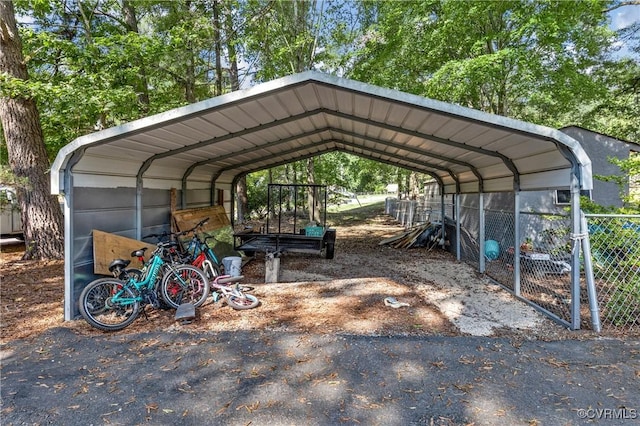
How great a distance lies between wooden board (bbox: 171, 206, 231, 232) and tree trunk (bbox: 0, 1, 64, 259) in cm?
273

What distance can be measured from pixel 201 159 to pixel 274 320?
447 cm

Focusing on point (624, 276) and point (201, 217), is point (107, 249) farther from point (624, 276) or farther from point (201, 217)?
point (624, 276)

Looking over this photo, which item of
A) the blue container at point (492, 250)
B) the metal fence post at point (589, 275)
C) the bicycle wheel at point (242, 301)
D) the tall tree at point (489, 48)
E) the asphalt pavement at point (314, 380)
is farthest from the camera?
the tall tree at point (489, 48)

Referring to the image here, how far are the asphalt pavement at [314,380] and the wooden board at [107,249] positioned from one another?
1.14 metres

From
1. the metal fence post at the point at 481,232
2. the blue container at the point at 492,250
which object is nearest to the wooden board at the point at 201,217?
the metal fence post at the point at 481,232

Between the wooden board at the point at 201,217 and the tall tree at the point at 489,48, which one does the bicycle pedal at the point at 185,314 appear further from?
the tall tree at the point at 489,48

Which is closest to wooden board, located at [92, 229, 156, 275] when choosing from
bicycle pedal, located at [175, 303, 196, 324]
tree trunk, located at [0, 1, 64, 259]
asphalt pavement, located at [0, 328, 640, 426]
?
asphalt pavement, located at [0, 328, 640, 426]

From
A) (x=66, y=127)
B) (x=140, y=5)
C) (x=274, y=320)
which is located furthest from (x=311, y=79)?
(x=140, y=5)

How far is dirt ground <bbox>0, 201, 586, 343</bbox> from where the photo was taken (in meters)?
3.98

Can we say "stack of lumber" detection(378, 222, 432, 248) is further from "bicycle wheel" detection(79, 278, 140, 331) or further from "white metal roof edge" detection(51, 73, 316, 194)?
"bicycle wheel" detection(79, 278, 140, 331)

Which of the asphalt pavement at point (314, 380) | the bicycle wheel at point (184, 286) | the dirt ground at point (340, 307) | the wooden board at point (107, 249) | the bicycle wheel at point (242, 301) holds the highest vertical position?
the wooden board at point (107, 249)

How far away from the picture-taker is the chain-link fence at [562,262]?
4.06 metres

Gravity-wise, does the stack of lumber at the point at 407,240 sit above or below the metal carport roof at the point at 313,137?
below

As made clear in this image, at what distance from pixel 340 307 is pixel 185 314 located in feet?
6.42
